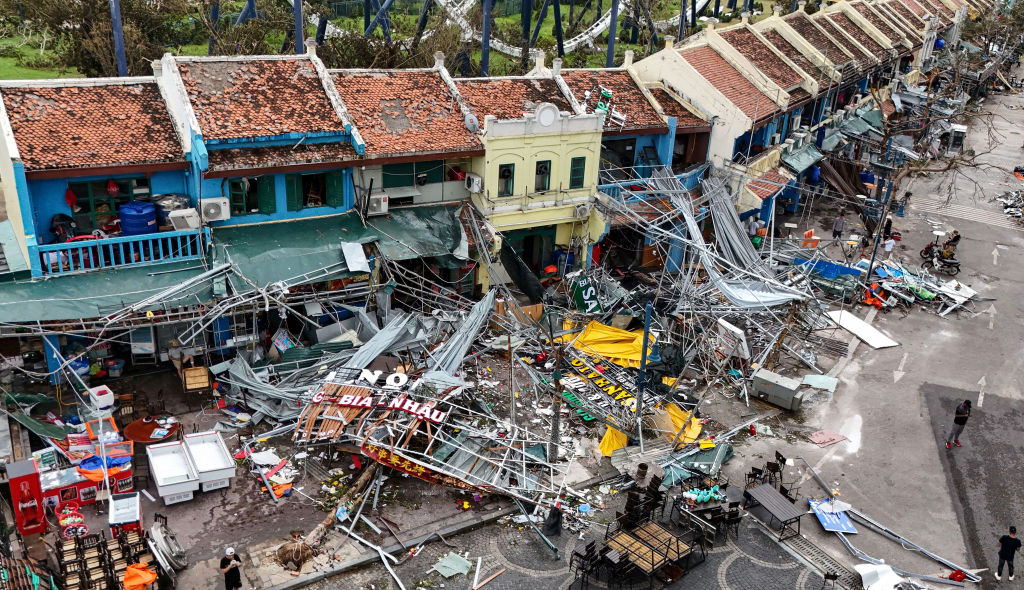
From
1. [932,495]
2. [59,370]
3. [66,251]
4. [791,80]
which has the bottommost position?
[932,495]

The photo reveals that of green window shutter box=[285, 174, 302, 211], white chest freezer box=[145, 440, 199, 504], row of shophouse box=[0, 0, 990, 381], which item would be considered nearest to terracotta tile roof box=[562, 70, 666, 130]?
row of shophouse box=[0, 0, 990, 381]

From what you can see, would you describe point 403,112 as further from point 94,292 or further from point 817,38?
point 817,38

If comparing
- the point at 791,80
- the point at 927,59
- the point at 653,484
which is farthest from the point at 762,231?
the point at 927,59

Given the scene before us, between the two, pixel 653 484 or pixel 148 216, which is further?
pixel 148 216

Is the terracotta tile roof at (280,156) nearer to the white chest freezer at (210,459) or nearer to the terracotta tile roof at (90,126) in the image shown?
the terracotta tile roof at (90,126)

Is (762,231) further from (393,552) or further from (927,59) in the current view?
(927,59)

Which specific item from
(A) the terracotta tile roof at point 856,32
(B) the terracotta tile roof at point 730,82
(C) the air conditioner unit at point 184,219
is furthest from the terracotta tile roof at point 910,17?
(C) the air conditioner unit at point 184,219

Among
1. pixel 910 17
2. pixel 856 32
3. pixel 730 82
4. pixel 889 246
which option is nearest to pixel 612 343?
pixel 730 82
